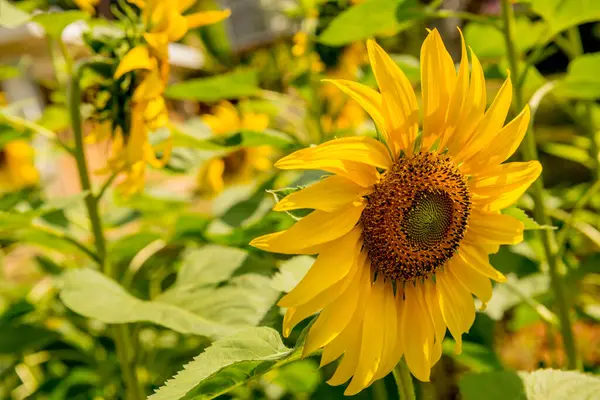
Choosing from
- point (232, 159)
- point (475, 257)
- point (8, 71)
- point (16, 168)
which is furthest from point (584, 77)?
point (16, 168)

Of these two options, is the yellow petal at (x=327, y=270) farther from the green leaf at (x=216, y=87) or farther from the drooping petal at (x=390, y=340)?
the green leaf at (x=216, y=87)

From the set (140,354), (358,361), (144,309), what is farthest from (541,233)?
(140,354)

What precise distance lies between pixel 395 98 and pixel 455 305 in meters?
0.23

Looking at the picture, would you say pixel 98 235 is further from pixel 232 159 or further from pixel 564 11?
pixel 232 159

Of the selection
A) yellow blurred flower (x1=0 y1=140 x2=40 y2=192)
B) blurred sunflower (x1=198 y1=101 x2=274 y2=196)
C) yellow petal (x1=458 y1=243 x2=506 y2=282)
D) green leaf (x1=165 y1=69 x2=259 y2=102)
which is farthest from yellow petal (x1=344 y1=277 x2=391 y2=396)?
yellow blurred flower (x1=0 y1=140 x2=40 y2=192)

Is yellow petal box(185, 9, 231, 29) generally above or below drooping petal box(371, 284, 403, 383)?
above

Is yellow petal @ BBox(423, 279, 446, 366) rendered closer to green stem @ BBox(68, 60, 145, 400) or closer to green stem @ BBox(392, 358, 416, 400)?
green stem @ BBox(392, 358, 416, 400)

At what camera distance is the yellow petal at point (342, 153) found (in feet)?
1.65

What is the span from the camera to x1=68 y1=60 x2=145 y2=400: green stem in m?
0.93

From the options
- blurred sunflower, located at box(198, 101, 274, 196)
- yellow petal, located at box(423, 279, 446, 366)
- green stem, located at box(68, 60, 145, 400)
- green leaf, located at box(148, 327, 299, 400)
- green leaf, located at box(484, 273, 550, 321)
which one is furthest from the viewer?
blurred sunflower, located at box(198, 101, 274, 196)

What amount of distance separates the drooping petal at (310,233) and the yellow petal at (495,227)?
6.3 inches

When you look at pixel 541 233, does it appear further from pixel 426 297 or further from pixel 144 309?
pixel 144 309

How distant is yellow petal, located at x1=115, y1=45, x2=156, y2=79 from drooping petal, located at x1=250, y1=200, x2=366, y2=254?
0.39 m

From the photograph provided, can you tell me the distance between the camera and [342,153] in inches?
20.6
